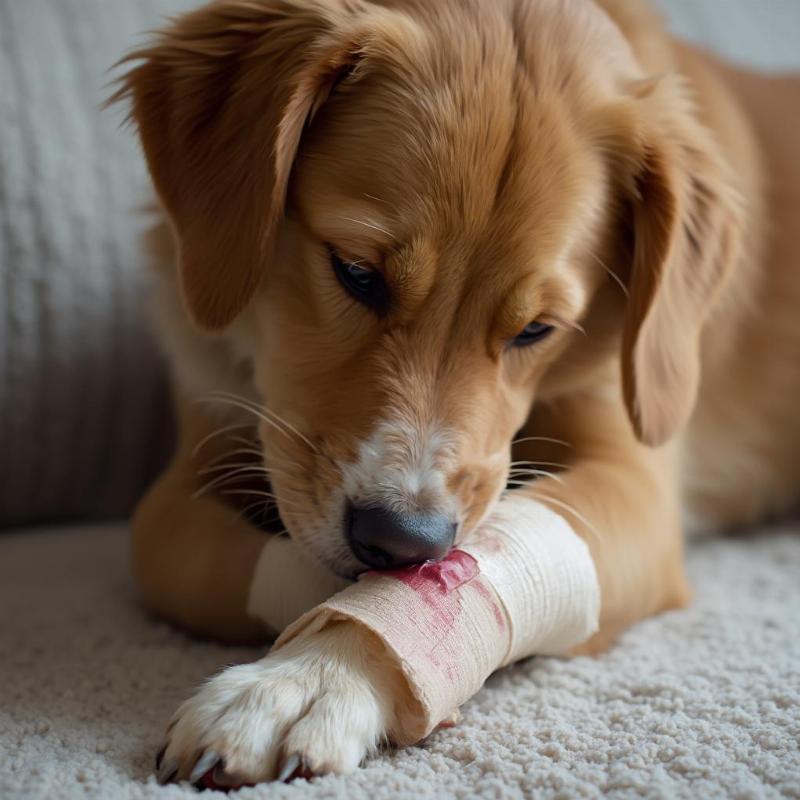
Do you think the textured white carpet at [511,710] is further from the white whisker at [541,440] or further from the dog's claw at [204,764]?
the white whisker at [541,440]

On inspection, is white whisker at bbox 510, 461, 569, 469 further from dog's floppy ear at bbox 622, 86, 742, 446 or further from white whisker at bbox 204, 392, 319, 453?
white whisker at bbox 204, 392, 319, 453

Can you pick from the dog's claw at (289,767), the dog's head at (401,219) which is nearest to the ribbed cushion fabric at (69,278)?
the dog's head at (401,219)

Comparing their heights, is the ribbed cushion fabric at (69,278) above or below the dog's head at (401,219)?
below

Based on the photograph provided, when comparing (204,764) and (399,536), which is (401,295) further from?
(204,764)

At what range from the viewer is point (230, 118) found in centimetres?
177

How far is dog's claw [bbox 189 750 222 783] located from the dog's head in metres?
0.36

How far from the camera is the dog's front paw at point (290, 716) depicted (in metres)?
1.30

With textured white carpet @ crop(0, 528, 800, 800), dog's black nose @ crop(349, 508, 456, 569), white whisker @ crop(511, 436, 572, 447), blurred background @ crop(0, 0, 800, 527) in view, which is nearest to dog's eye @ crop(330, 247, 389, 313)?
dog's black nose @ crop(349, 508, 456, 569)

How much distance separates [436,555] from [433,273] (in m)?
0.42

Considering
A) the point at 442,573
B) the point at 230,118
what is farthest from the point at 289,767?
A: the point at 230,118

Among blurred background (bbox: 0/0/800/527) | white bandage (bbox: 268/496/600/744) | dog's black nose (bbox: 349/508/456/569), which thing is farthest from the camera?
blurred background (bbox: 0/0/800/527)

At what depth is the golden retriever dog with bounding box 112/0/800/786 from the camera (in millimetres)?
1555

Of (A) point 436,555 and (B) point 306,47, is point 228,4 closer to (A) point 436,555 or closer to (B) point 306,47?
(B) point 306,47

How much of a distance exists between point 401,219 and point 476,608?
573mm
